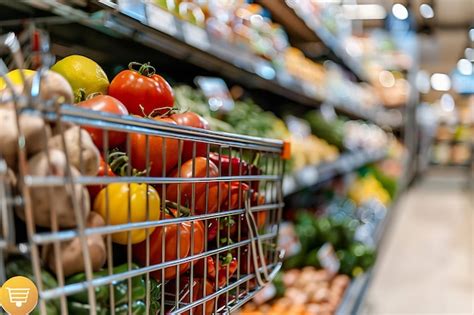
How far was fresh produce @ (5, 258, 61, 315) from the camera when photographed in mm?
513

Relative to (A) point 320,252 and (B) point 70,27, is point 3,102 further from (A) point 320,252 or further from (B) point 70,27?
(A) point 320,252

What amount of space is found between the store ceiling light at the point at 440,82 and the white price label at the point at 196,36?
23.2 feet

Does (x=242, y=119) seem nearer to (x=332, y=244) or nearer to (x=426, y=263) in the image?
(x=332, y=244)

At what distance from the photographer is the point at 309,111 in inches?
180

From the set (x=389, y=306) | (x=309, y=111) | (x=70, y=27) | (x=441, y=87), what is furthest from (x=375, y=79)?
(x=70, y=27)

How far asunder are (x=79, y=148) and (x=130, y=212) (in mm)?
110

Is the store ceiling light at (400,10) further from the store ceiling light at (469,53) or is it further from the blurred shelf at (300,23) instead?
the store ceiling light at (469,53)

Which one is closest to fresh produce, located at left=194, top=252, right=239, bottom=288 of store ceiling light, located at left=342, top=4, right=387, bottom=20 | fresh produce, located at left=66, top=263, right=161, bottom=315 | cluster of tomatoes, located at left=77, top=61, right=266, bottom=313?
cluster of tomatoes, located at left=77, top=61, right=266, bottom=313

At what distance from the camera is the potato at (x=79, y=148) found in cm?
50

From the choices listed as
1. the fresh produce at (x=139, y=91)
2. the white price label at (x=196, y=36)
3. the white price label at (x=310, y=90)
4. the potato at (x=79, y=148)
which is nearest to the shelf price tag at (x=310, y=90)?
the white price label at (x=310, y=90)

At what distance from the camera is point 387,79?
8.67 metres

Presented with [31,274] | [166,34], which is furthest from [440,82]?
[31,274]

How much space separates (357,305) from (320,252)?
347mm

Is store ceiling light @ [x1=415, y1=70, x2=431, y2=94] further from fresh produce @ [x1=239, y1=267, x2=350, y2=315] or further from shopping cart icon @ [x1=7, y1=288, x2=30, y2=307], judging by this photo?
shopping cart icon @ [x1=7, y1=288, x2=30, y2=307]
